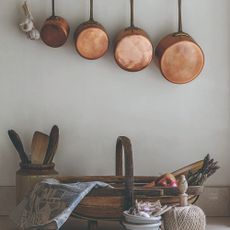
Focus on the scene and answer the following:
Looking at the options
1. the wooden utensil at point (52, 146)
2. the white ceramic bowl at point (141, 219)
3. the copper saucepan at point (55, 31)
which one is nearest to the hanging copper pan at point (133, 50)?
the copper saucepan at point (55, 31)

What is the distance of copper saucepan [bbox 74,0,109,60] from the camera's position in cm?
177

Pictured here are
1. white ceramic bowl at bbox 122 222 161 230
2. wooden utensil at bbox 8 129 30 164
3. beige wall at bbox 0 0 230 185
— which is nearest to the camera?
white ceramic bowl at bbox 122 222 161 230

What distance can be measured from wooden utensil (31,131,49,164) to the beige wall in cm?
7

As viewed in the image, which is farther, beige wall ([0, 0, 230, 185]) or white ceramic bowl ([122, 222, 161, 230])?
beige wall ([0, 0, 230, 185])

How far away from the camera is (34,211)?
4.80 feet

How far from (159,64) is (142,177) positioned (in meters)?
0.38

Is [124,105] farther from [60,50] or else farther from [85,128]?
[60,50]

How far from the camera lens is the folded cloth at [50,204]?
1.41m

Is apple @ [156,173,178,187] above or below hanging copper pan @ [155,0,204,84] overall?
below

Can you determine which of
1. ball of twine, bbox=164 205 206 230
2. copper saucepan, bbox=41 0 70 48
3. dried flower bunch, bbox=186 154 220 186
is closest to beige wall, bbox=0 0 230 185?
copper saucepan, bbox=41 0 70 48

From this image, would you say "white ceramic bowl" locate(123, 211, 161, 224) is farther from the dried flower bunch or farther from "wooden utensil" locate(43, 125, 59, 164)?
"wooden utensil" locate(43, 125, 59, 164)

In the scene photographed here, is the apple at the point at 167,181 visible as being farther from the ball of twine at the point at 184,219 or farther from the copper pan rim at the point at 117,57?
the copper pan rim at the point at 117,57

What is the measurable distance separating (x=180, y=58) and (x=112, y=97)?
262 mm

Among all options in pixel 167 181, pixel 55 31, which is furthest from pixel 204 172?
pixel 55 31
